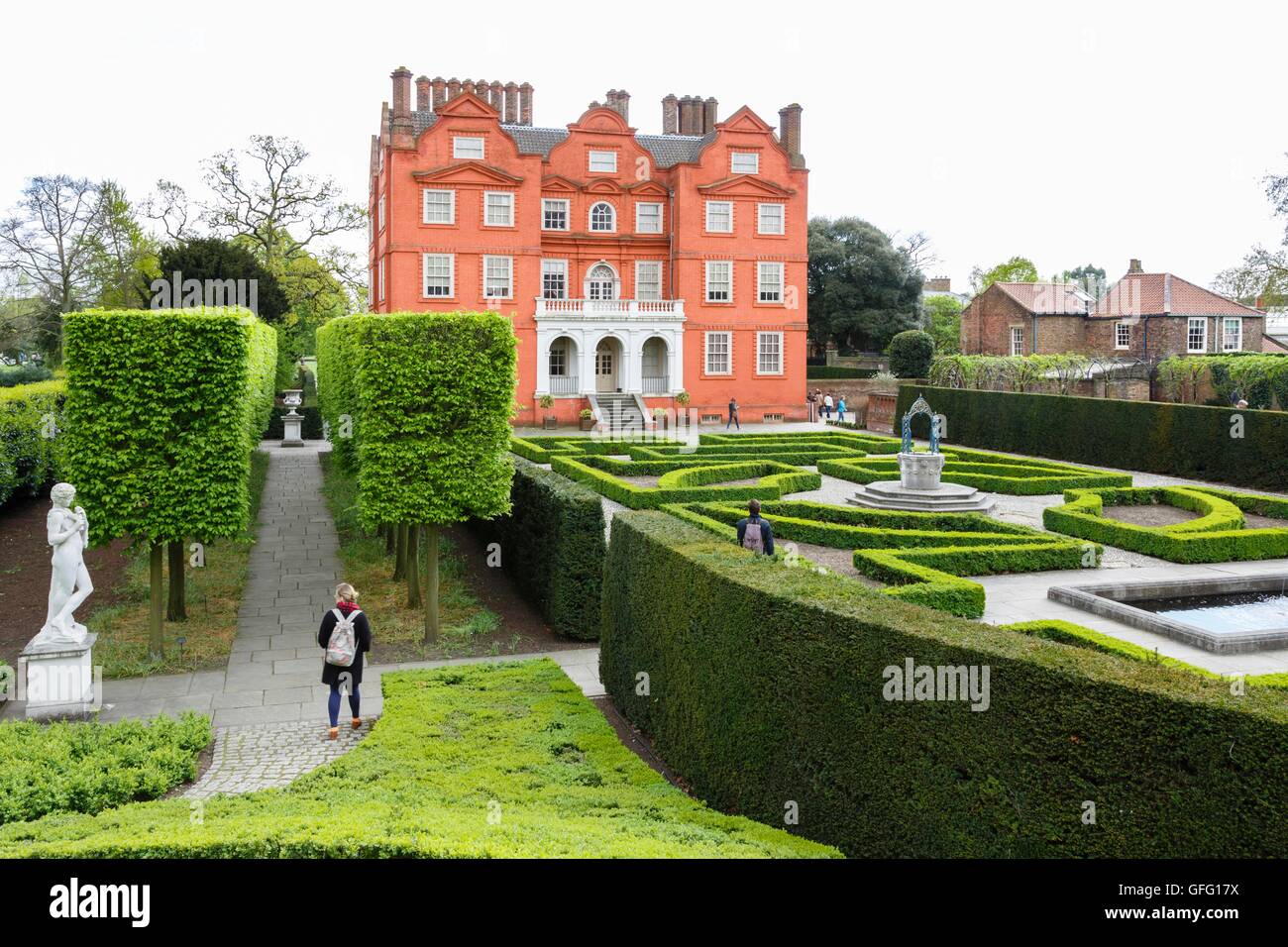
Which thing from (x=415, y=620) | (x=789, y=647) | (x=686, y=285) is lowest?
(x=415, y=620)

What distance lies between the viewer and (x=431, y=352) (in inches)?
647

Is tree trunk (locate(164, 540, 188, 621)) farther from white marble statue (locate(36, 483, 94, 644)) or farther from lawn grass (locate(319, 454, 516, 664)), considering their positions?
white marble statue (locate(36, 483, 94, 644))

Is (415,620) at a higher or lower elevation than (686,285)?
lower

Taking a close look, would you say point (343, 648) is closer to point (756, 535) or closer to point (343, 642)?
point (343, 642)

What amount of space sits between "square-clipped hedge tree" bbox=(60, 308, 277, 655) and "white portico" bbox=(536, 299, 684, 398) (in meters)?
33.0

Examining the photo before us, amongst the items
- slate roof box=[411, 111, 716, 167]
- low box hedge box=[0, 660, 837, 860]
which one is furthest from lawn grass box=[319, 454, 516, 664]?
slate roof box=[411, 111, 716, 167]

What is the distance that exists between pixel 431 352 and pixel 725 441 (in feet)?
64.4

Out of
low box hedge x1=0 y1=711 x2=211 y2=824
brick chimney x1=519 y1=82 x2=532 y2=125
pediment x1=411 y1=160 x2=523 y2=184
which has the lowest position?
low box hedge x1=0 y1=711 x2=211 y2=824

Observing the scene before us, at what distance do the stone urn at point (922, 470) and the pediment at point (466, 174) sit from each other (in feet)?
94.4

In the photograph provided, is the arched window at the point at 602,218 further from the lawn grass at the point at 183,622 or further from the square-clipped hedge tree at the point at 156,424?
the square-clipped hedge tree at the point at 156,424

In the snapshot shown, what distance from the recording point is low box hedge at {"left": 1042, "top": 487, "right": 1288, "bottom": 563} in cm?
1933
